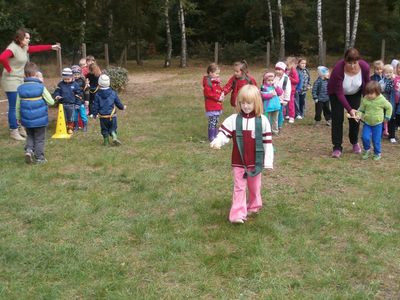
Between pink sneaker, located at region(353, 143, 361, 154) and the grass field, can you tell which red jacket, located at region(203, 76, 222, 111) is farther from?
pink sneaker, located at region(353, 143, 361, 154)

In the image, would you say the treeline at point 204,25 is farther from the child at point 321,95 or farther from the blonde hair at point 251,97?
the blonde hair at point 251,97

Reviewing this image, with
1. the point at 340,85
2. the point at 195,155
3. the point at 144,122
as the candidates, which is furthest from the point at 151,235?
the point at 144,122

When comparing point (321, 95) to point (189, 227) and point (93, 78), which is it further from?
point (189, 227)

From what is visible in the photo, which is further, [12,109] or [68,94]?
[68,94]

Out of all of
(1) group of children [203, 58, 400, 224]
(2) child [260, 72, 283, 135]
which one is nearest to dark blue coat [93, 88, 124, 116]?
(1) group of children [203, 58, 400, 224]

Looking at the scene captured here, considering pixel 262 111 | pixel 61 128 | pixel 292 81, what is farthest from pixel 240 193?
pixel 292 81

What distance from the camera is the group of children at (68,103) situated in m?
8.01

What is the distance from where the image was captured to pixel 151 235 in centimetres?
528

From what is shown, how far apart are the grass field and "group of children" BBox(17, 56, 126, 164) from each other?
423 millimetres

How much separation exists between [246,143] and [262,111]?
394 mm

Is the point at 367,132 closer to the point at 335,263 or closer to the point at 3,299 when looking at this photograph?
the point at 335,263

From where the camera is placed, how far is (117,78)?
1788 centimetres

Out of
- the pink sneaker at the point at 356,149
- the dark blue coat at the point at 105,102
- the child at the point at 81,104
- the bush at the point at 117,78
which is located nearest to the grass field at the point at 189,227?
the pink sneaker at the point at 356,149

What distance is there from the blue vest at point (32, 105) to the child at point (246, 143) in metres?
3.65
